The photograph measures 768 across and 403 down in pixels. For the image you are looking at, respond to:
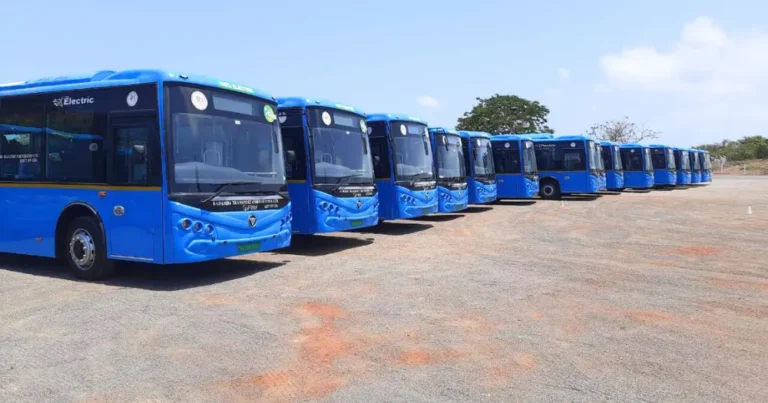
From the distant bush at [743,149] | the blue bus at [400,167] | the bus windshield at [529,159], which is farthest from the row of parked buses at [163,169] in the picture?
the distant bush at [743,149]

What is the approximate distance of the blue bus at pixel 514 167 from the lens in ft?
82.5

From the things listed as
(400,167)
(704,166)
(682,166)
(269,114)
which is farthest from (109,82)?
(704,166)

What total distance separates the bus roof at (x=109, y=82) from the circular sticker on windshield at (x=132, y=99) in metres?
0.15

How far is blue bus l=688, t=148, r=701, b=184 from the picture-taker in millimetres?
42750

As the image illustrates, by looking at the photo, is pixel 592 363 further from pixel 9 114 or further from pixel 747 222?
pixel 747 222

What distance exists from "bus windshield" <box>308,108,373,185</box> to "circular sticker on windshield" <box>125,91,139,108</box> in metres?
3.91

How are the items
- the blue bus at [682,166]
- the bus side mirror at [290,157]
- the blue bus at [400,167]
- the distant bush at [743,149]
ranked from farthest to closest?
the distant bush at [743,149] → the blue bus at [682,166] → the blue bus at [400,167] → the bus side mirror at [290,157]

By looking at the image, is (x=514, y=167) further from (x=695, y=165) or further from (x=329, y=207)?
(x=695, y=165)

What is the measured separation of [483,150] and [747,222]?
8.86m

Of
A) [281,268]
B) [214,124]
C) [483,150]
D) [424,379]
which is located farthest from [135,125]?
[483,150]

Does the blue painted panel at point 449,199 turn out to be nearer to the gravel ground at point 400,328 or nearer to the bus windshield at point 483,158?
the bus windshield at point 483,158

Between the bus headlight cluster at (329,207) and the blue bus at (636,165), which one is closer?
the bus headlight cluster at (329,207)

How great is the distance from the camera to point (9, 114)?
9.81m

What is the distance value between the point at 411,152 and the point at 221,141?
298 inches
